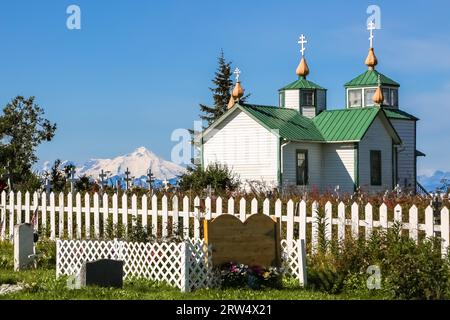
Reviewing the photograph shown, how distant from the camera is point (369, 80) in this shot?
1793 inches

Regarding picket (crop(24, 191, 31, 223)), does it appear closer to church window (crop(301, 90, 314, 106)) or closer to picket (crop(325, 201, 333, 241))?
picket (crop(325, 201, 333, 241))

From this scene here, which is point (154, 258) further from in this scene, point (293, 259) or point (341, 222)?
point (341, 222)

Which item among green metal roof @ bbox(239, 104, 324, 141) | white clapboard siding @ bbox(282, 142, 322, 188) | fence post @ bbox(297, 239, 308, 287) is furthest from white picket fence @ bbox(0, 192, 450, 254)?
green metal roof @ bbox(239, 104, 324, 141)

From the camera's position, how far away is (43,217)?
70.7 feet

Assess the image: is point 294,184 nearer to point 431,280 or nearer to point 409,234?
point 409,234

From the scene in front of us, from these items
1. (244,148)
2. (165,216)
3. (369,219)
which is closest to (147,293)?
(369,219)

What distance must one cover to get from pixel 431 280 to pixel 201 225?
7.16 m

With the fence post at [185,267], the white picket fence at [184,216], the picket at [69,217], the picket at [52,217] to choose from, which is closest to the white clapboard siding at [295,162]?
the white picket fence at [184,216]

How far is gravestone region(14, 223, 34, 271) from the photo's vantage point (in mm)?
16312

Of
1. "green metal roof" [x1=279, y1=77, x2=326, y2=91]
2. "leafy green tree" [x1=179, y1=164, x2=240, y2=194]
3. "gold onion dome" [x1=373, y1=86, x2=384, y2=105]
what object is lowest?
"leafy green tree" [x1=179, y1=164, x2=240, y2=194]

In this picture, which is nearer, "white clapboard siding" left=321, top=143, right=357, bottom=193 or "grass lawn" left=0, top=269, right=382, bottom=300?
"grass lawn" left=0, top=269, right=382, bottom=300

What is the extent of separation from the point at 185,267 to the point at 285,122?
26.2 metres

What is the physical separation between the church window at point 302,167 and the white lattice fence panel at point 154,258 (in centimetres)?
2262

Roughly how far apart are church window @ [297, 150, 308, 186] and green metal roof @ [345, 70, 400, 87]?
9156 mm
